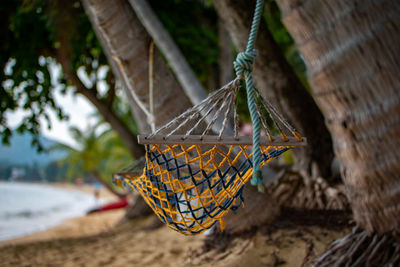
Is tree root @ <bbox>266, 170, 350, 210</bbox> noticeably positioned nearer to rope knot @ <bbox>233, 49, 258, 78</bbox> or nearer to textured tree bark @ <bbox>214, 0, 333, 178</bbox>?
textured tree bark @ <bbox>214, 0, 333, 178</bbox>

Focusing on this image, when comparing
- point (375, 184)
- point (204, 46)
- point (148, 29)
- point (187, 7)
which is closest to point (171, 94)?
point (148, 29)

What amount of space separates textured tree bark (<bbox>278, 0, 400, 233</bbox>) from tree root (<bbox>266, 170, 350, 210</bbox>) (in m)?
0.84

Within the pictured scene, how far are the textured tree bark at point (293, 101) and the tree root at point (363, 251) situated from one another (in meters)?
1.28

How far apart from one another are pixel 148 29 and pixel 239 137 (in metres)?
1.89

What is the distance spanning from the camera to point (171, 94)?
256 cm

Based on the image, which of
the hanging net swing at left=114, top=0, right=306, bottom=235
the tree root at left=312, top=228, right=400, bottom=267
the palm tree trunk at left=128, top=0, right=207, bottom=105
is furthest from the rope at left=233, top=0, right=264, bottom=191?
the palm tree trunk at left=128, top=0, right=207, bottom=105

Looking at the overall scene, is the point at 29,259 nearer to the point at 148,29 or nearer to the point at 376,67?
the point at 148,29

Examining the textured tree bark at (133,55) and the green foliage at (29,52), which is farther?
the green foliage at (29,52)

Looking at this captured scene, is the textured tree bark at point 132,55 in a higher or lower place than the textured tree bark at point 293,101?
higher

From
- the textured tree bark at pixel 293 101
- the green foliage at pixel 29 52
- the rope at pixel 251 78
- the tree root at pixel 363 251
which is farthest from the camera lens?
the green foliage at pixel 29 52

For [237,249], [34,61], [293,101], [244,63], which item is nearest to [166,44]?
[293,101]

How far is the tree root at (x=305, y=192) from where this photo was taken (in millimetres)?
2657

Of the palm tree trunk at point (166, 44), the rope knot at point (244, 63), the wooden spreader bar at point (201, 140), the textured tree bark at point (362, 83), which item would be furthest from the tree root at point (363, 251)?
the palm tree trunk at point (166, 44)

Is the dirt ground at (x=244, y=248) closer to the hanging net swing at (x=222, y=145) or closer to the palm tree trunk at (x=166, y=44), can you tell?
the hanging net swing at (x=222, y=145)
